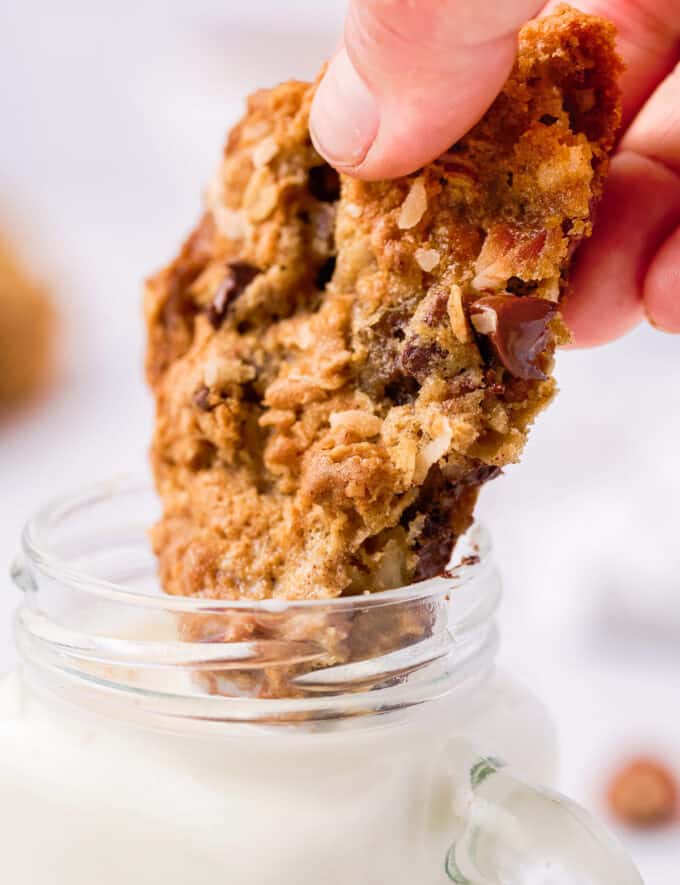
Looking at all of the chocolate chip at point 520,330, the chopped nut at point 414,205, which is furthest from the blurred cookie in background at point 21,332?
the chocolate chip at point 520,330

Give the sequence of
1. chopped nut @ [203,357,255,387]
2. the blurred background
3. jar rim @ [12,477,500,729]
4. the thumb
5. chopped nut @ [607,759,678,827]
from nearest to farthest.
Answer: the thumb, jar rim @ [12,477,500,729], chopped nut @ [203,357,255,387], chopped nut @ [607,759,678,827], the blurred background

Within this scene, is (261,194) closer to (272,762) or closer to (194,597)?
(194,597)

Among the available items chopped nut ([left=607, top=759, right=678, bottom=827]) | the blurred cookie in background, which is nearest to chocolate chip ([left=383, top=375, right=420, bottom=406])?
chopped nut ([left=607, top=759, right=678, bottom=827])

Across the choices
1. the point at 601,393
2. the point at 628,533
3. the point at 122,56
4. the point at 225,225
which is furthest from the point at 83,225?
the point at 225,225

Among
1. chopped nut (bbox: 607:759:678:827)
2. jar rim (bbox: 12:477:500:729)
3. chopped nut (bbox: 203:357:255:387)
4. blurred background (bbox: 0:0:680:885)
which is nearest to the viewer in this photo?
jar rim (bbox: 12:477:500:729)

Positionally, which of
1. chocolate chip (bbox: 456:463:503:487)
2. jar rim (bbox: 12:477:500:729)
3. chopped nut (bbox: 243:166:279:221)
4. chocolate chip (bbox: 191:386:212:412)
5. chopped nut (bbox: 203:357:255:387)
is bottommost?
jar rim (bbox: 12:477:500:729)

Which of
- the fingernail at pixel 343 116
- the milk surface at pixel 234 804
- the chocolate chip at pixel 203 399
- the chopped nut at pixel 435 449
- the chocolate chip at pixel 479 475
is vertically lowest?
the milk surface at pixel 234 804

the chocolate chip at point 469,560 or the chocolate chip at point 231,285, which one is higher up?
the chocolate chip at point 231,285

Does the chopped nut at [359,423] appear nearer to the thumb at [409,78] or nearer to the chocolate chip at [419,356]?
the chocolate chip at [419,356]

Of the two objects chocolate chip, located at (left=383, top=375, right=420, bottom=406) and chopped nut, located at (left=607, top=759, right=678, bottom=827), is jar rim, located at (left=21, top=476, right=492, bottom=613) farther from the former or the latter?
chopped nut, located at (left=607, top=759, right=678, bottom=827)
